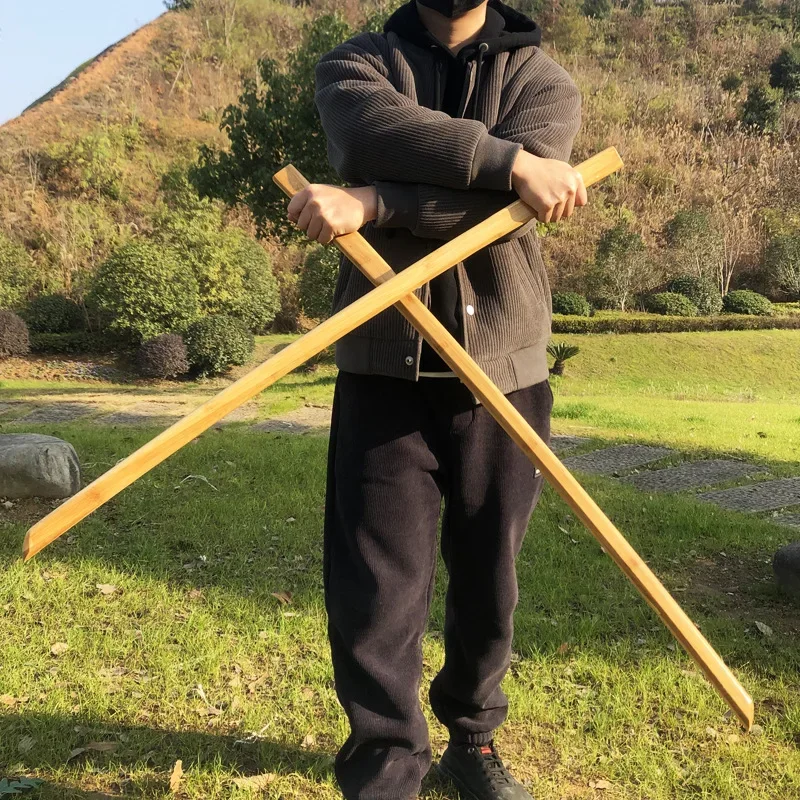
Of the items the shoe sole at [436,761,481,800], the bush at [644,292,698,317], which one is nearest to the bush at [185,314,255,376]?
the bush at [644,292,698,317]

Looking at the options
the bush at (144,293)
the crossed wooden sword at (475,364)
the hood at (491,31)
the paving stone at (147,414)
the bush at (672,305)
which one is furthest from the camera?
the bush at (672,305)

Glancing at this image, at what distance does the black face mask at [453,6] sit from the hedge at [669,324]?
17.2 metres

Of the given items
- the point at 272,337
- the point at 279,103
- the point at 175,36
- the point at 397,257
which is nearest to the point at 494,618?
the point at 397,257

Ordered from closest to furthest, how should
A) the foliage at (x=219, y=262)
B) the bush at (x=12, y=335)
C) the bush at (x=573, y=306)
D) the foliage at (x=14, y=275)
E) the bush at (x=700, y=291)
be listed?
the bush at (x=12, y=335) → the foliage at (x=219, y=262) → the foliage at (x=14, y=275) → the bush at (x=573, y=306) → the bush at (x=700, y=291)

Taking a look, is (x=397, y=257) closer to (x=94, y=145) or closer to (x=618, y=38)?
(x=94, y=145)

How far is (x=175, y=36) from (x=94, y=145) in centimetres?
1634

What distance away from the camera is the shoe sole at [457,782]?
81.6 inches

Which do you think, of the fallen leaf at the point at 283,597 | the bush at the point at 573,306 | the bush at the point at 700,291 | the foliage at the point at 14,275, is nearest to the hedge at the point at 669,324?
the bush at the point at 573,306

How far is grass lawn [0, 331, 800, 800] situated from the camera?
2215 millimetres

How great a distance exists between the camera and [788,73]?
3447cm

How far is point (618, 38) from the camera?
43.0 m

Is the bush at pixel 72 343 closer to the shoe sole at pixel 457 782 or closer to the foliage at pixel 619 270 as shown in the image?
the foliage at pixel 619 270

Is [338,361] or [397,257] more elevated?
[397,257]

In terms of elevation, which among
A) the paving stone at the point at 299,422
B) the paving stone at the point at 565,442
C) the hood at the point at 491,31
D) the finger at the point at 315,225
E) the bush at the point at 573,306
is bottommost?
the paving stone at the point at 299,422
